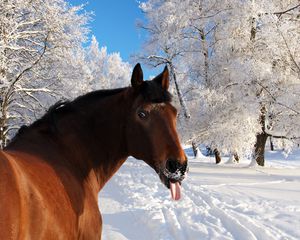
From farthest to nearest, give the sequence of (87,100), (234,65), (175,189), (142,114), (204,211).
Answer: (234,65), (204,211), (87,100), (142,114), (175,189)

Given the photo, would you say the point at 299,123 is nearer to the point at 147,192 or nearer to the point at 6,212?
the point at 147,192

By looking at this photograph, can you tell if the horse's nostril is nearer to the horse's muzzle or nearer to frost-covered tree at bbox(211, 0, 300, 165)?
the horse's muzzle

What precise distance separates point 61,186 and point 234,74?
1435cm

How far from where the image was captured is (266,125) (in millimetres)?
17000

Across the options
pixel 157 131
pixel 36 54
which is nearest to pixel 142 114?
pixel 157 131

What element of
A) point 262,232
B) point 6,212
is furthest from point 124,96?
point 262,232

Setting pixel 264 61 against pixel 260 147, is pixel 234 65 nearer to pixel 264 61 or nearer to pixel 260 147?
pixel 264 61

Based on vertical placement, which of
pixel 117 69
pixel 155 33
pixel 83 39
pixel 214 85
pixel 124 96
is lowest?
pixel 124 96

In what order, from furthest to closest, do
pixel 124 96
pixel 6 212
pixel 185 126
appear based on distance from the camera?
pixel 185 126
pixel 124 96
pixel 6 212

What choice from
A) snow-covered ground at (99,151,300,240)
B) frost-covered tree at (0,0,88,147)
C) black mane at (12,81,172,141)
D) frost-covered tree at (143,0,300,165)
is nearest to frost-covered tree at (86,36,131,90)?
frost-covered tree at (143,0,300,165)

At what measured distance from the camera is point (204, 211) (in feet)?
24.0

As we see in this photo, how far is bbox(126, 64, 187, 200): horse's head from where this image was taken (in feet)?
8.37

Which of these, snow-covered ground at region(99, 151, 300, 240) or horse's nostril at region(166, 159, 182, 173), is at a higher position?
horse's nostril at region(166, 159, 182, 173)

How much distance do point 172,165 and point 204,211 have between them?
510cm
